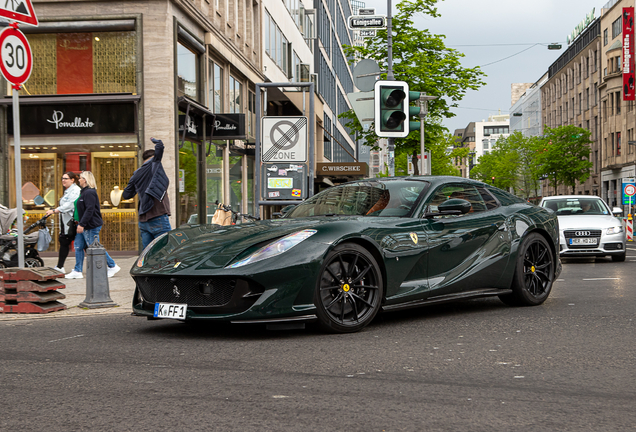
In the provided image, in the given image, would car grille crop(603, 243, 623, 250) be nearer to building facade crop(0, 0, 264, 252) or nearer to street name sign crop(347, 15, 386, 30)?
street name sign crop(347, 15, 386, 30)

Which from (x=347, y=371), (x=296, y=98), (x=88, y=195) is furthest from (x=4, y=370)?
(x=296, y=98)

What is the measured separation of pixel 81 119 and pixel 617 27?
59003mm

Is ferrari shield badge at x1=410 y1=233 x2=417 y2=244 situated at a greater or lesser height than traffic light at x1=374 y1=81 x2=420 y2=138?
lesser

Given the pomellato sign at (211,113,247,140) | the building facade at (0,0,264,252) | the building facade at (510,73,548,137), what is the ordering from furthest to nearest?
the building facade at (510,73,548,137)
the pomellato sign at (211,113,247,140)
the building facade at (0,0,264,252)

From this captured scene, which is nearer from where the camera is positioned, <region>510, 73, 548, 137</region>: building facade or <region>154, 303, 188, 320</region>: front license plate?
<region>154, 303, 188, 320</region>: front license plate

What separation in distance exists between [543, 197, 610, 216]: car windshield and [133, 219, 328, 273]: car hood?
435 inches

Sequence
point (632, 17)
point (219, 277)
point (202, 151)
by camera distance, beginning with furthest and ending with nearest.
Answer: point (632, 17) → point (202, 151) → point (219, 277)

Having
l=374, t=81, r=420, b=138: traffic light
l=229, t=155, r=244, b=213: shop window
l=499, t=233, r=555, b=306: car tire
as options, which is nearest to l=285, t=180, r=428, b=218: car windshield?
l=499, t=233, r=555, b=306: car tire

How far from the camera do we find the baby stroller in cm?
1201

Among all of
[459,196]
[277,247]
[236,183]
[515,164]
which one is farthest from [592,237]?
[515,164]

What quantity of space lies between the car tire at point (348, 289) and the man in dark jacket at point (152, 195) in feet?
13.9

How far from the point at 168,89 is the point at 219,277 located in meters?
12.7

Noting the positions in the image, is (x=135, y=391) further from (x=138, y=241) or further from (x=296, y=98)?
(x=296, y=98)

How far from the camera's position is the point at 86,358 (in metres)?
5.11
